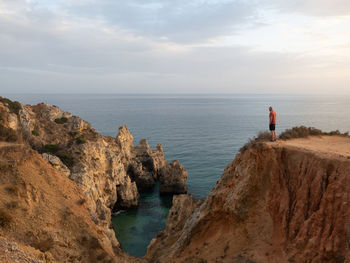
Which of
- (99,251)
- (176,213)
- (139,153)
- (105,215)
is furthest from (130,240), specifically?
(139,153)

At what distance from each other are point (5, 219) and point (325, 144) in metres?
21.0

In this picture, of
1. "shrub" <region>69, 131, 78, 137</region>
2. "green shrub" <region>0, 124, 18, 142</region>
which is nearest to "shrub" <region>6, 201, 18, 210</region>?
"green shrub" <region>0, 124, 18, 142</region>

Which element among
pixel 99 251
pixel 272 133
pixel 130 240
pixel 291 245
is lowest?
pixel 130 240

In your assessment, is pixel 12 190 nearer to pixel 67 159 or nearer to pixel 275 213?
pixel 67 159

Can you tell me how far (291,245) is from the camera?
12234 millimetres

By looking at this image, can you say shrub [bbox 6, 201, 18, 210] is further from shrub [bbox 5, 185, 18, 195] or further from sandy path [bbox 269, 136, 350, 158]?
sandy path [bbox 269, 136, 350, 158]

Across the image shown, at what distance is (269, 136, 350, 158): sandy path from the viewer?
45.4 feet

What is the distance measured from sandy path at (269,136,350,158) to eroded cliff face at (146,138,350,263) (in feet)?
2.73

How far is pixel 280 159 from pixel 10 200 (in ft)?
57.1

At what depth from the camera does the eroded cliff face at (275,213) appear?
36.7 feet

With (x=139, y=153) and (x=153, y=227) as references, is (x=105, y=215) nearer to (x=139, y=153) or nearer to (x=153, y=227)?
(x=153, y=227)

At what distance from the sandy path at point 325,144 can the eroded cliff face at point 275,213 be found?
2.73 feet

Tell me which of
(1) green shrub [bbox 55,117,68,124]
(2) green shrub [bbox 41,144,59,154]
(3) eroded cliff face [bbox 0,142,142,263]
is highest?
(1) green shrub [bbox 55,117,68,124]

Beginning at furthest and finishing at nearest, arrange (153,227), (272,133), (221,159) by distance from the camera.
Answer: (221,159) → (153,227) → (272,133)
